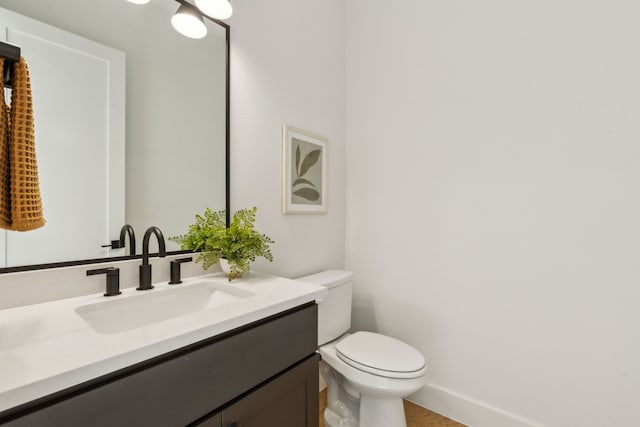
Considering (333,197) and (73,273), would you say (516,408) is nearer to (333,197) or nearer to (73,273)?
(333,197)

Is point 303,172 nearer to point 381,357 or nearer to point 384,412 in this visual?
point 381,357

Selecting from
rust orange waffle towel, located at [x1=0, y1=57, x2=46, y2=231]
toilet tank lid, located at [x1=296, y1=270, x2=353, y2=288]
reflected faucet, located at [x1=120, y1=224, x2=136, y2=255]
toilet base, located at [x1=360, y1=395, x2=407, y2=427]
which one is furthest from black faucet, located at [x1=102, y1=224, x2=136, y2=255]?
toilet base, located at [x1=360, y1=395, x2=407, y2=427]

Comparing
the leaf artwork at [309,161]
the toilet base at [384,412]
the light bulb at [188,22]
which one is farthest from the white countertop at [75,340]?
the light bulb at [188,22]

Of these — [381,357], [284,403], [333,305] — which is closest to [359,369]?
[381,357]

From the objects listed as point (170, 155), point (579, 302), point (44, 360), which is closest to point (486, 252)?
point (579, 302)

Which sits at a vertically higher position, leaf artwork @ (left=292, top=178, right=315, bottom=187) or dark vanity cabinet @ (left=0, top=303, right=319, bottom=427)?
leaf artwork @ (left=292, top=178, right=315, bottom=187)

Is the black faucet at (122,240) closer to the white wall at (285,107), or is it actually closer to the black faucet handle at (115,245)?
the black faucet handle at (115,245)

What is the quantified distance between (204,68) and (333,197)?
1031mm

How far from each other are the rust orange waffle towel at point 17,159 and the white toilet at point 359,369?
1136mm

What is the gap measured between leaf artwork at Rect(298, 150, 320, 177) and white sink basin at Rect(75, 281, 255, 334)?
2.70 ft

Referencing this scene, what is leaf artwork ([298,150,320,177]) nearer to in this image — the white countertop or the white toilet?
the white toilet

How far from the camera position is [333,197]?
76.4 inches

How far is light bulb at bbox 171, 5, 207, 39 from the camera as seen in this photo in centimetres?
116

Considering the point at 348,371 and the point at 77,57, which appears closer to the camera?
the point at 77,57
